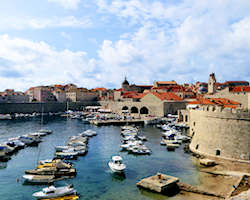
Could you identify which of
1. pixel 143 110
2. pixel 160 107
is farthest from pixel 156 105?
pixel 143 110

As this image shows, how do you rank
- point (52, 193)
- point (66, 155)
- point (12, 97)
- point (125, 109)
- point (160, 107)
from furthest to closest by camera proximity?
point (12, 97), point (125, 109), point (160, 107), point (66, 155), point (52, 193)

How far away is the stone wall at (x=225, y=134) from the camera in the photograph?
25.1 metres

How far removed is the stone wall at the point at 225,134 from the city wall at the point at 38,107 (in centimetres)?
7720

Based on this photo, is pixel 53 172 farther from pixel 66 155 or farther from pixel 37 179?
pixel 66 155

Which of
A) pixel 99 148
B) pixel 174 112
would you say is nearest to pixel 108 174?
pixel 99 148

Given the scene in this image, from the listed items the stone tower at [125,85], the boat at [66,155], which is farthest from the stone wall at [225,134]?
the stone tower at [125,85]

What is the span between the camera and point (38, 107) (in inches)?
3942

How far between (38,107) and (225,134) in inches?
3351

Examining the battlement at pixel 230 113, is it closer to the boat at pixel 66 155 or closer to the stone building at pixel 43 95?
the boat at pixel 66 155

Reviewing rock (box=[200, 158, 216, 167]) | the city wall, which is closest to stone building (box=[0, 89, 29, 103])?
the city wall

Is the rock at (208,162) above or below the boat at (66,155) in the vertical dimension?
above

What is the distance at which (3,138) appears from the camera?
44844 mm

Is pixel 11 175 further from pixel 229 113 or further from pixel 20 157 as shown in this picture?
pixel 229 113

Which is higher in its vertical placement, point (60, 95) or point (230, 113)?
point (60, 95)
